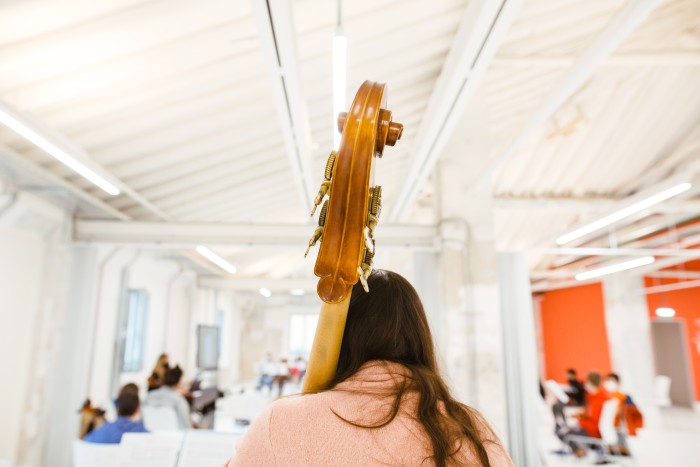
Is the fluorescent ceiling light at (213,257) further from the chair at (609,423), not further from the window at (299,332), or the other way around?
the window at (299,332)

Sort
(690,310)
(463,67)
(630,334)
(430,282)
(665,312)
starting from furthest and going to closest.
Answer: (630,334) < (665,312) < (690,310) < (430,282) < (463,67)

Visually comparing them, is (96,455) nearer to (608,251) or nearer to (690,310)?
(608,251)

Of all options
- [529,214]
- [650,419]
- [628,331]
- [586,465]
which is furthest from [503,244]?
[586,465]

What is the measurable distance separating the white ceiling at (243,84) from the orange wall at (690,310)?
16.9 feet

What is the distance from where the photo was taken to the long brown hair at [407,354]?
2.83 ft

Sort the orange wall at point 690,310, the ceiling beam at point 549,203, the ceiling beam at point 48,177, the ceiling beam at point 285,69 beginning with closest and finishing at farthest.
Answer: the ceiling beam at point 285,69, the ceiling beam at point 48,177, the ceiling beam at point 549,203, the orange wall at point 690,310

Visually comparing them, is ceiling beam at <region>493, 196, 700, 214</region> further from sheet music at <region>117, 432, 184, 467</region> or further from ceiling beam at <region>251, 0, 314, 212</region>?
sheet music at <region>117, 432, 184, 467</region>

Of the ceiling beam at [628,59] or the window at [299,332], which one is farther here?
the window at [299,332]

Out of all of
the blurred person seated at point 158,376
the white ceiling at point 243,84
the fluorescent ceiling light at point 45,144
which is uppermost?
the white ceiling at point 243,84

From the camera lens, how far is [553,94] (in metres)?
3.52

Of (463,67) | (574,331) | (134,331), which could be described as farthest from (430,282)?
(574,331)

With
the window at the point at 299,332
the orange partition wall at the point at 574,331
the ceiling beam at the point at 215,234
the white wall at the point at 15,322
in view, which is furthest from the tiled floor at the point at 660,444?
the window at the point at 299,332

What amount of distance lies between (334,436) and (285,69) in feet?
8.52

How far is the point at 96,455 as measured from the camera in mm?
3250
